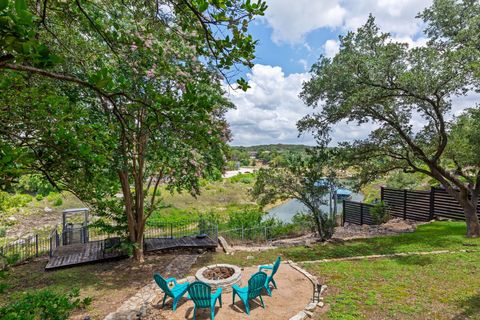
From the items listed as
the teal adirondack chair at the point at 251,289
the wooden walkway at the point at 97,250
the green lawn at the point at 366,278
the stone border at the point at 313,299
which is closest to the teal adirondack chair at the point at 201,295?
the teal adirondack chair at the point at 251,289

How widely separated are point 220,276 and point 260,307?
1301mm

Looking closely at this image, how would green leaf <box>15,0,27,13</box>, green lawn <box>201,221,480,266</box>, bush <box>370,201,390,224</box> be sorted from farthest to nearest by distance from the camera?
bush <box>370,201,390,224</box>
green lawn <box>201,221,480,266</box>
green leaf <box>15,0,27,13</box>

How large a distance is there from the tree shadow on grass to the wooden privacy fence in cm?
861

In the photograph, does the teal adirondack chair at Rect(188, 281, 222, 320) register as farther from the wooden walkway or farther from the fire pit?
the wooden walkway

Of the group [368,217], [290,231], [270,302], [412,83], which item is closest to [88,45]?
[270,302]

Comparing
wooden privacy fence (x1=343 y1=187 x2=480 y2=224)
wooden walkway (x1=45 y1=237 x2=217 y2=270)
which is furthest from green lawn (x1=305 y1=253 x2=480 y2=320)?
wooden privacy fence (x1=343 y1=187 x2=480 y2=224)

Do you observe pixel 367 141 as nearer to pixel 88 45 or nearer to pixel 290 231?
pixel 290 231

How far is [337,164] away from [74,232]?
36.5 ft

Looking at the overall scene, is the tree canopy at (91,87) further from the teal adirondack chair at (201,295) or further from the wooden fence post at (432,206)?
the wooden fence post at (432,206)

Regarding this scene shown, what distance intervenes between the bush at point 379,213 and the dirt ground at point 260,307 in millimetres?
9361

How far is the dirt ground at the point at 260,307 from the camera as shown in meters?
5.07

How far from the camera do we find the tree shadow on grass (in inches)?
180

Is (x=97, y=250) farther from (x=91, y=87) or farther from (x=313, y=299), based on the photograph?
(x=91, y=87)

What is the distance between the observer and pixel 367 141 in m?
9.81
